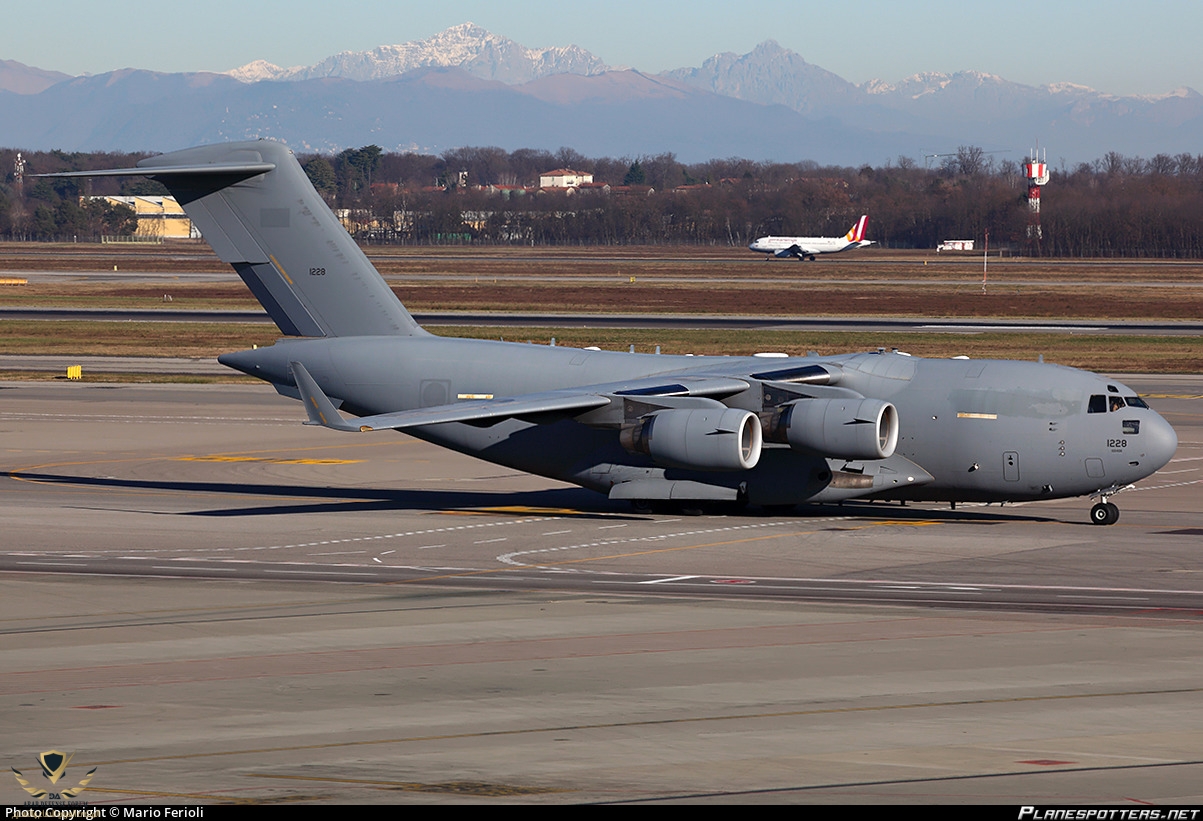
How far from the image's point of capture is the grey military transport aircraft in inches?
1058

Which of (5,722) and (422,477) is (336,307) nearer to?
(422,477)

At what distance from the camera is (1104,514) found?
27.3 meters

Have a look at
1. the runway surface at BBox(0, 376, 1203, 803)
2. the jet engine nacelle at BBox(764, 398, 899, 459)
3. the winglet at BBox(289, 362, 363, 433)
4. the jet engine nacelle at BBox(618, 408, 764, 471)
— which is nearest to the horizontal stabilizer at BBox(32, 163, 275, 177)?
the winglet at BBox(289, 362, 363, 433)

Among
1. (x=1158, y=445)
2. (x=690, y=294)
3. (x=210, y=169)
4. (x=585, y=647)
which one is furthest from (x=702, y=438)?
(x=690, y=294)

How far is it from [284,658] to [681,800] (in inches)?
280

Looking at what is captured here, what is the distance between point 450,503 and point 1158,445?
13.8m

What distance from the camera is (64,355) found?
205 ft

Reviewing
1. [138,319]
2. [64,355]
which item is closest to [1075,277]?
[138,319]

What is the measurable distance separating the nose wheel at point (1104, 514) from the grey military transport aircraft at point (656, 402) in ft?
0.12

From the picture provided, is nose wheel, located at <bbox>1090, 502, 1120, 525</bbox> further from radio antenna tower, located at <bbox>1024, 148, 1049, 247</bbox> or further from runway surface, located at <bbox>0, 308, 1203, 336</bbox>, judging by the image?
radio antenna tower, located at <bbox>1024, 148, 1049, 247</bbox>

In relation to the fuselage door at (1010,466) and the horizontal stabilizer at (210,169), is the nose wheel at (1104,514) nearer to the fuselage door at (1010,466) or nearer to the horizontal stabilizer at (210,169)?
the fuselage door at (1010,466)

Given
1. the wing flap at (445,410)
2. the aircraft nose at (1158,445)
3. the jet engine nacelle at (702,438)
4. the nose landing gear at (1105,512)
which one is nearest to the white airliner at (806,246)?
the nose landing gear at (1105,512)

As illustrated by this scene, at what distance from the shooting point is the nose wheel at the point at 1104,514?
27.3m

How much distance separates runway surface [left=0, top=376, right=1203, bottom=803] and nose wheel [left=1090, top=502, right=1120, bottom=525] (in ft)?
1.95
